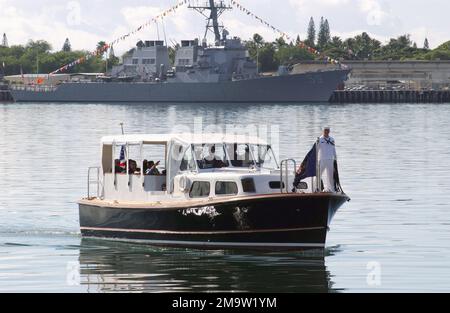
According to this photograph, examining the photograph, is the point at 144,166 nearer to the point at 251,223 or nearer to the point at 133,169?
the point at 133,169

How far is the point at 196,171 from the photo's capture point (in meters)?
34.1

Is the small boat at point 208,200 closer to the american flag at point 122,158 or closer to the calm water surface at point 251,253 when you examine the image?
the american flag at point 122,158

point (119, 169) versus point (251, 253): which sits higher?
point (119, 169)

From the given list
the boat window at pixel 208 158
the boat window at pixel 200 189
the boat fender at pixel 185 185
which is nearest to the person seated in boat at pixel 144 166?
the boat window at pixel 208 158

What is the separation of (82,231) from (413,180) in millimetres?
21699

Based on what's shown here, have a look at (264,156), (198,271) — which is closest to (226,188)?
(264,156)

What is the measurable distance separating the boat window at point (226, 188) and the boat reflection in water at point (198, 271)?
61.1 inches

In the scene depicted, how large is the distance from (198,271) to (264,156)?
182 inches
